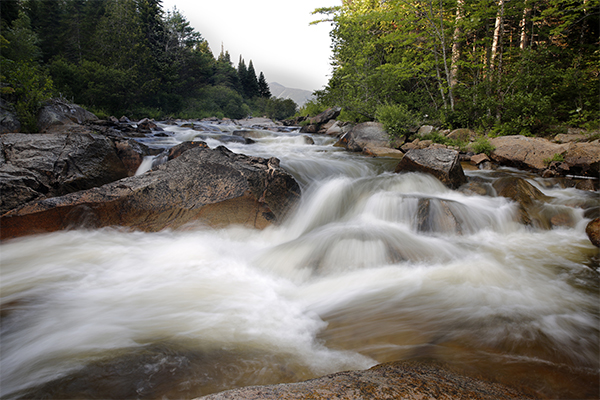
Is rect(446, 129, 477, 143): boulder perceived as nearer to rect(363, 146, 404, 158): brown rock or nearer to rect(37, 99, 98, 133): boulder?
rect(363, 146, 404, 158): brown rock

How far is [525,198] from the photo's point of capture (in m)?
5.65

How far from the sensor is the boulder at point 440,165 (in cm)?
635

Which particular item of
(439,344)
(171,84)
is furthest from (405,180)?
(171,84)

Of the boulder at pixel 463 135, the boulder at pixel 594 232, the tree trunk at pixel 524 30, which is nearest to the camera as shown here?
the boulder at pixel 594 232

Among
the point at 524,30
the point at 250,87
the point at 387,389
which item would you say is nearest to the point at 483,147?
the point at 524,30

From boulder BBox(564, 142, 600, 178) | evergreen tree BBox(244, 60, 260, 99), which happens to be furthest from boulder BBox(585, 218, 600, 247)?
evergreen tree BBox(244, 60, 260, 99)

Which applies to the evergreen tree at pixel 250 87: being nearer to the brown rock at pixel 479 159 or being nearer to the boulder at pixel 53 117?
the boulder at pixel 53 117

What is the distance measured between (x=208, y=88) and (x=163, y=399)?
48751 millimetres

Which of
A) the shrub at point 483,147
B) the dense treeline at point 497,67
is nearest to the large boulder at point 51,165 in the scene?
the dense treeline at point 497,67

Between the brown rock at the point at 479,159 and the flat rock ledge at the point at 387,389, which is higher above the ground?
the brown rock at the point at 479,159

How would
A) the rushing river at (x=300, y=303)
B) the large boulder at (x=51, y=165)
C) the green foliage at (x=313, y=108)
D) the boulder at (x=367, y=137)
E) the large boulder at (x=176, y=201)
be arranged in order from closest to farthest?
the rushing river at (x=300, y=303) → the large boulder at (x=176, y=201) → the large boulder at (x=51, y=165) → the boulder at (x=367, y=137) → the green foliage at (x=313, y=108)

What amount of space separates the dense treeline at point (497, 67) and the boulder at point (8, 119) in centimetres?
1276

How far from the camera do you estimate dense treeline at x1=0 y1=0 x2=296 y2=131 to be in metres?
24.7

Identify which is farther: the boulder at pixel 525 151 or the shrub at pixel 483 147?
the shrub at pixel 483 147
